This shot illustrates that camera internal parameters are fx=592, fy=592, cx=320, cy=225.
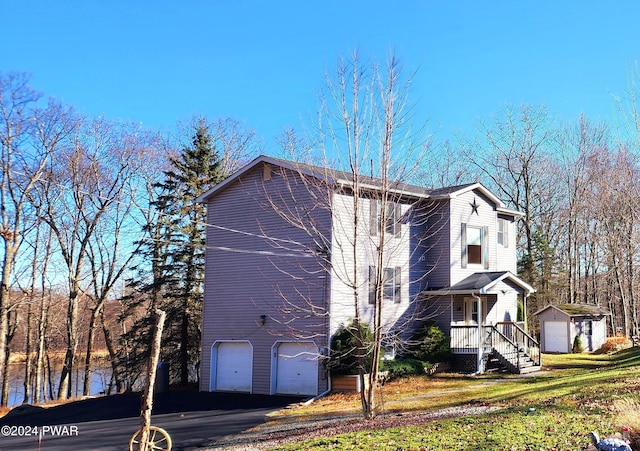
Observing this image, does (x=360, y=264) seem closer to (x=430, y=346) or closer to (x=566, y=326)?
(x=430, y=346)

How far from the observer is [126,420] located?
18.2 m

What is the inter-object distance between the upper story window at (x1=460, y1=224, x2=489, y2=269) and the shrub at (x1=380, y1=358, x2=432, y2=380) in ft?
17.4

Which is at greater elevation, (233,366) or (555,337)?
(555,337)

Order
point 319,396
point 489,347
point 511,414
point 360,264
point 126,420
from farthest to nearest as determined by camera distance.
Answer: point 489,347 < point 360,264 < point 319,396 < point 126,420 < point 511,414

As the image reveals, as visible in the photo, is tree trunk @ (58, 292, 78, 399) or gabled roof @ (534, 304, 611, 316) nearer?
tree trunk @ (58, 292, 78, 399)

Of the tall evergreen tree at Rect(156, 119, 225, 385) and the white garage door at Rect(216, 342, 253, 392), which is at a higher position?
the tall evergreen tree at Rect(156, 119, 225, 385)

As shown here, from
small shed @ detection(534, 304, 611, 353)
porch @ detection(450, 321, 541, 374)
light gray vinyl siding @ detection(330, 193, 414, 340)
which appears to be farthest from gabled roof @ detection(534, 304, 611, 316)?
light gray vinyl siding @ detection(330, 193, 414, 340)

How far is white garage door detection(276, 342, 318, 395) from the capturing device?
2124cm

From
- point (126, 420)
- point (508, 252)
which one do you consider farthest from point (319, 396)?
point (508, 252)

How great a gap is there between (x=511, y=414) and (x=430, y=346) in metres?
11.3

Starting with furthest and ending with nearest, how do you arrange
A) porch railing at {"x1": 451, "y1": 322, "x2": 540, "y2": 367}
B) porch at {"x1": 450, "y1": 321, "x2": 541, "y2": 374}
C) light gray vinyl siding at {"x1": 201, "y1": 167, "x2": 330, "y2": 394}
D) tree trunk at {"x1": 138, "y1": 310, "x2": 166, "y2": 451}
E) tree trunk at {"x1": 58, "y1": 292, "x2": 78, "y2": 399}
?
tree trunk at {"x1": 58, "y1": 292, "x2": 78, "y2": 399}, porch railing at {"x1": 451, "y1": 322, "x2": 540, "y2": 367}, porch at {"x1": 450, "y1": 321, "x2": 541, "y2": 374}, light gray vinyl siding at {"x1": 201, "y1": 167, "x2": 330, "y2": 394}, tree trunk at {"x1": 138, "y1": 310, "x2": 166, "y2": 451}

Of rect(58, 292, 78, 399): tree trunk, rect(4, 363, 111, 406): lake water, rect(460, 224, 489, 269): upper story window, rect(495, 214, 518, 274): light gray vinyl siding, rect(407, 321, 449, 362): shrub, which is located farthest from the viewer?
rect(4, 363, 111, 406): lake water

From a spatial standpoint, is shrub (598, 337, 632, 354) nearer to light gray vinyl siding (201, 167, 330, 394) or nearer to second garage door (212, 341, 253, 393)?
light gray vinyl siding (201, 167, 330, 394)

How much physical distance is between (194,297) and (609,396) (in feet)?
64.7
